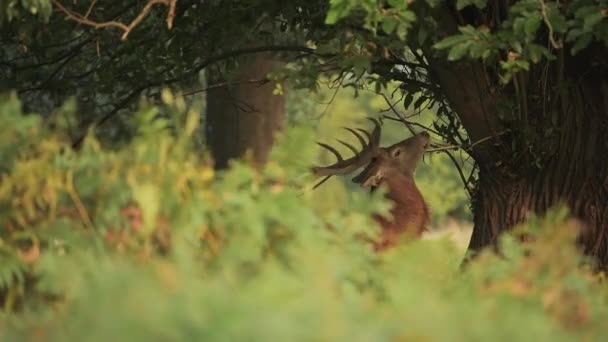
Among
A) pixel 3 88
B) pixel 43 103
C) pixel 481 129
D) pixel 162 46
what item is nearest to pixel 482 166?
pixel 481 129

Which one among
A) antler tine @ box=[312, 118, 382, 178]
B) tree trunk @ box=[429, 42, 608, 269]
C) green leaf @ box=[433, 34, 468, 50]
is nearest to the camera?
green leaf @ box=[433, 34, 468, 50]

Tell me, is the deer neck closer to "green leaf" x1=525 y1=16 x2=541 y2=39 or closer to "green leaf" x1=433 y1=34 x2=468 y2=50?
"green leaf" x1=433 y1=34 x2=468 y2=50

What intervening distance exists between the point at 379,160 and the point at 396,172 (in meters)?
0.18

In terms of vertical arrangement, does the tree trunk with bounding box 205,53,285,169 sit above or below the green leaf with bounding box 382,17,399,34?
above

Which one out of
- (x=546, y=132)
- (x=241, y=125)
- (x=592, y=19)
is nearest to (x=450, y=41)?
(x=592, y=19)

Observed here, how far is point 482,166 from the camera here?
10.5m

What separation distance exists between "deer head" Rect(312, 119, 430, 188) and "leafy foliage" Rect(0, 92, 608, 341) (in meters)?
5.50

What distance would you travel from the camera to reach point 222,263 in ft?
16.9

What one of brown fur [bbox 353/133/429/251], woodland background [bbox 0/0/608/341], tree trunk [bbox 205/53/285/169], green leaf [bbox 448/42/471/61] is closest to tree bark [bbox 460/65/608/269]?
woodland background [bbox 0/0/608/341]

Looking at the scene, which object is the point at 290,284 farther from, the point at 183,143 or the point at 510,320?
the point at 183,143

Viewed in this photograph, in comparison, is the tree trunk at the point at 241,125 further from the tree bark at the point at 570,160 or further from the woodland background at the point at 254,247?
the woodland background at the point at 254,247

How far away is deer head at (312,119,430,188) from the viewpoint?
11.8 meters

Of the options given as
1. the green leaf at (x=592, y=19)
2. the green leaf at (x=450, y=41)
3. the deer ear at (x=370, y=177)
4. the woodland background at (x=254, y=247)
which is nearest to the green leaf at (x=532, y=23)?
the woodland background at (x=254, y=247)

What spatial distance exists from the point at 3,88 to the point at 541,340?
8201 mm
